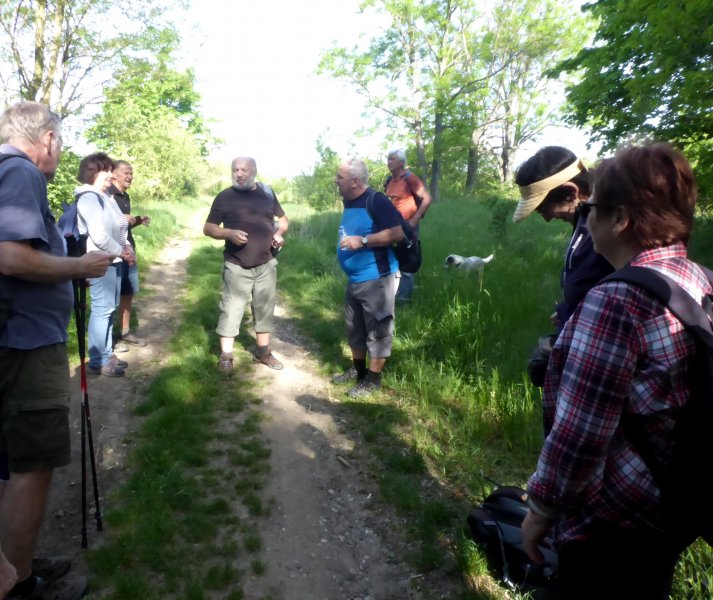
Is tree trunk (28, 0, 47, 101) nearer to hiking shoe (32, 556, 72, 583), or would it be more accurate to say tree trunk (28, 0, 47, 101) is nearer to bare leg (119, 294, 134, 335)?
bare leg (119, 294, 134, 335)

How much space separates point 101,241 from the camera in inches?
167

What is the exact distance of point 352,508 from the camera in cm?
336

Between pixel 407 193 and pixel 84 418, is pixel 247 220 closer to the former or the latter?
pixel 407 193

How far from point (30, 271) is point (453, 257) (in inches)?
214

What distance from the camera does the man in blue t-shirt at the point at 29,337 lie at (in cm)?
219

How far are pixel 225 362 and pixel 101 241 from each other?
1.67 m

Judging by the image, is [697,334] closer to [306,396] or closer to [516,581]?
[516,581]

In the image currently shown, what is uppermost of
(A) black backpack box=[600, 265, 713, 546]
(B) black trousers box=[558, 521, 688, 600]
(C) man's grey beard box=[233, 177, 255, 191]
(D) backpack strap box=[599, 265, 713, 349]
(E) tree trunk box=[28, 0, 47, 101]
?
(E) tree trunk box=[28, 0, 47, 101]

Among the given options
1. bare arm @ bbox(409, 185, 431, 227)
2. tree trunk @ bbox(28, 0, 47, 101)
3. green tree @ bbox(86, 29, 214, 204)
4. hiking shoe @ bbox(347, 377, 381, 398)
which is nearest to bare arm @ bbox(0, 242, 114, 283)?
hiking shoe @ bbox(347, 377, 381, 398)

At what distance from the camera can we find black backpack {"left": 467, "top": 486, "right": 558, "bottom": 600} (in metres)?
2.40

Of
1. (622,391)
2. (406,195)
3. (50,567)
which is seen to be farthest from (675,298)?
(406,195)

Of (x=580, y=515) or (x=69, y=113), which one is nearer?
(x=580, y=515)

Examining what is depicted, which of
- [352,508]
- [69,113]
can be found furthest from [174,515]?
[69,113]

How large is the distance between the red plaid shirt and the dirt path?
Answer: 1568 millimetres
